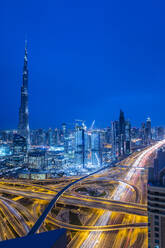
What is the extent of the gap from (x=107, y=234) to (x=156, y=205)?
3.05 m

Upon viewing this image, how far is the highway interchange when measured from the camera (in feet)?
20.4

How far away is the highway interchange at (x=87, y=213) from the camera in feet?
20.4

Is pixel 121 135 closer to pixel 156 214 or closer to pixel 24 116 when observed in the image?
pixel 24 116

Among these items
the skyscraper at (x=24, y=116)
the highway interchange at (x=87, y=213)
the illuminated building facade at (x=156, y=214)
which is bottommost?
the highway interchange at (x=87, y=213)

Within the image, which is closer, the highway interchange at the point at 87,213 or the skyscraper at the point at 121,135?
the highway interchange at the point at 87,213

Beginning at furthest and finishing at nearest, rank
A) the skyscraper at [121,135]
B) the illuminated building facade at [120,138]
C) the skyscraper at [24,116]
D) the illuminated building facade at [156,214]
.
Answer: the skyscraper at [24,116]
the skyscraper at [121,135]
the illuminated building facade at [120,138]
the illuminated building facade at [156,214]

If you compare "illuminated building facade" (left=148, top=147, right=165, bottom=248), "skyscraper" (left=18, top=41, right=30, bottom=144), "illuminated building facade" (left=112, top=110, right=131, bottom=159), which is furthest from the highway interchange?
"skyscraper" (left=18, top=41, right=30, bottom=144)

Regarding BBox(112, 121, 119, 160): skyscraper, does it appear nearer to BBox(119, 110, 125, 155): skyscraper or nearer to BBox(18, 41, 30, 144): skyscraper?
BBox(119, 110, 125, 155): skyscraper

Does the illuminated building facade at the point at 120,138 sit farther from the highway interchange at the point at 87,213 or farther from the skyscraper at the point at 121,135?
the highway interchange at the point at 87,213

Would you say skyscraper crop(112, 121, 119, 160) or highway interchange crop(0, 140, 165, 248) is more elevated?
skyscraper crop(112, 121, 119, 160)

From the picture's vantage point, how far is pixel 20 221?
24.8 feet

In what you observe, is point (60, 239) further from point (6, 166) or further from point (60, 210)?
point (6, 166)

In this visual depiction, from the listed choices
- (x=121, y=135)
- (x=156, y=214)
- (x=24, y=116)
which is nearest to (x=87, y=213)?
(x=156, y=214)

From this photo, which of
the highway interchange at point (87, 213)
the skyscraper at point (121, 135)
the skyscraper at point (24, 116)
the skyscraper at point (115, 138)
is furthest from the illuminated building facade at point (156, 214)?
the skyscraper at point (24, 116)
